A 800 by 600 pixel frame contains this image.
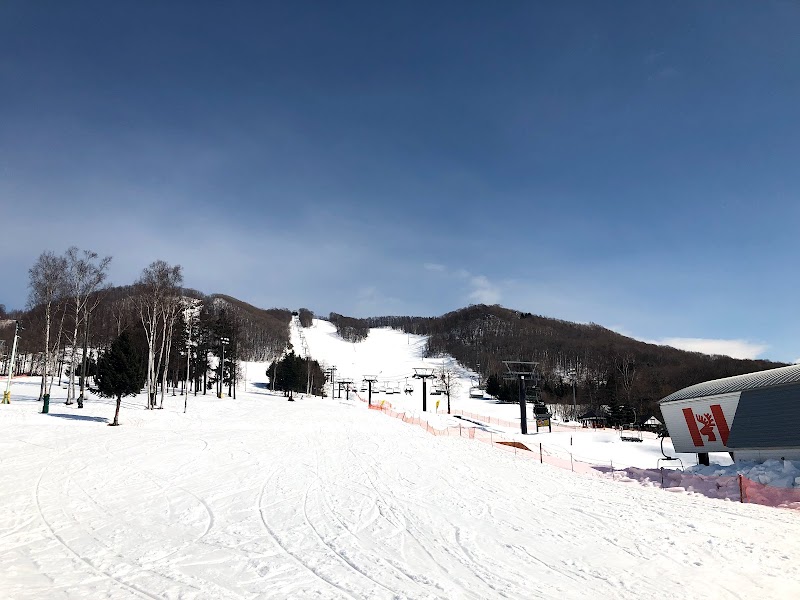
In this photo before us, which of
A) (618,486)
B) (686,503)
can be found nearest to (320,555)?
(686,503)

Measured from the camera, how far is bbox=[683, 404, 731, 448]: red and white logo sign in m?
26.8

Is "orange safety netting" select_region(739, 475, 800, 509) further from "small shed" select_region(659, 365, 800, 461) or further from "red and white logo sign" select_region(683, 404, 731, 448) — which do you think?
"red and white logo sign" select_region(683, 404, 731, 448)

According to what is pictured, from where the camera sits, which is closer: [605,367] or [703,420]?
[703,420]

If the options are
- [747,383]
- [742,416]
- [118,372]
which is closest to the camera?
[742,416]

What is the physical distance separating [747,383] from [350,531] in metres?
26.0

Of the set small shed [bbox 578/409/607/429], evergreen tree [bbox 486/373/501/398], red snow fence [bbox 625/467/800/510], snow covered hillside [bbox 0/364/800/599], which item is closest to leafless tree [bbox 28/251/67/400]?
snow covered hillside [bbox 0/364/800/599]

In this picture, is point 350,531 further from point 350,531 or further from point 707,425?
point 707,425

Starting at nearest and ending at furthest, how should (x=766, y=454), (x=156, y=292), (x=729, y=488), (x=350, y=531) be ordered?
(x=350, y=531), (x=729, y=488), (x=766, y=454), (x=156, y=292)

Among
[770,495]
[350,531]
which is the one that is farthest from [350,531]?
[770,495]

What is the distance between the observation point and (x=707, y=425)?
91.7 feet

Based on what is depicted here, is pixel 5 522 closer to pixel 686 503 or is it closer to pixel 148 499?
pixel 148 499

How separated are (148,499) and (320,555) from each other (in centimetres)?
646

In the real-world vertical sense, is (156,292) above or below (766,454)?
above

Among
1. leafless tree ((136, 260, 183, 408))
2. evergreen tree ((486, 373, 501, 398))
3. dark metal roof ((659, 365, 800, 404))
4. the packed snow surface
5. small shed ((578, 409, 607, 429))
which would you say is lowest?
small shed ((578, 409, 607, 429))
